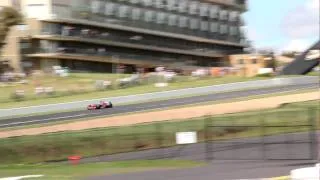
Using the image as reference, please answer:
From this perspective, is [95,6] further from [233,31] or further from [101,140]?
[101,140]

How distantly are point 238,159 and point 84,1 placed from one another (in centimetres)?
7106

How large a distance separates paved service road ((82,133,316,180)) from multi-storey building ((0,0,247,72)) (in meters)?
59.8

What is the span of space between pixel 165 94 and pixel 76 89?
10279mm

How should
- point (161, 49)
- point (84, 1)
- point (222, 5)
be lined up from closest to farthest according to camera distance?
point (84, 1) → point (161, 49) → point (222, 5)

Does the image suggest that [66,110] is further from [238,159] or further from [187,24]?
[187,24]

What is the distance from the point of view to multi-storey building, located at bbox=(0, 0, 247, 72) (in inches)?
3514

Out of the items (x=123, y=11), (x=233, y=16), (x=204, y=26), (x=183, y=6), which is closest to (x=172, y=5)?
(x=183, y=6)

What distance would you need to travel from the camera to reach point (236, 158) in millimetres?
26641

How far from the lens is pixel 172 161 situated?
1117 inches

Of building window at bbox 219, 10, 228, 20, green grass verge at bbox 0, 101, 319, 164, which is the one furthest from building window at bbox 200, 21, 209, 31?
green grass verge at bbox 0, 101, 319, 164

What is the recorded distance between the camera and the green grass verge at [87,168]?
24.3 m

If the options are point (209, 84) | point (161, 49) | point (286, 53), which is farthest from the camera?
point (286, 53)

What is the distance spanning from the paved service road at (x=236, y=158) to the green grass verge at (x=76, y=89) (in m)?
29.9

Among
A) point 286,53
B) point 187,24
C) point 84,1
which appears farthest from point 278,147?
point 286,53
